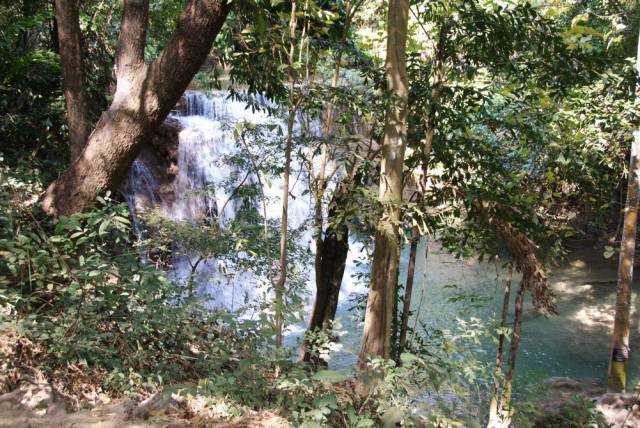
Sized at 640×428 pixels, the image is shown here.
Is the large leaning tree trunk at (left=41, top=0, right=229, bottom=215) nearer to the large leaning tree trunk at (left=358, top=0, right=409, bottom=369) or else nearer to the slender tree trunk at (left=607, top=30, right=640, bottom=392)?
the large leaning tree trunk at (left=358, top=0, right=409, bottom=369)

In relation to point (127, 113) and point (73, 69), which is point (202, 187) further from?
point (127, 113)

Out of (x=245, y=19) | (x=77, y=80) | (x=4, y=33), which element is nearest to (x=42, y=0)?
(x=4, y=33)

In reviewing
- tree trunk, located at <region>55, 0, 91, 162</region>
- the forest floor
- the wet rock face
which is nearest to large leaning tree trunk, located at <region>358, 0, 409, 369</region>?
the forest floor

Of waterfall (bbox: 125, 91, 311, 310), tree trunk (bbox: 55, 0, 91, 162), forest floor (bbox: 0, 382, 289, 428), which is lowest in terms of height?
forest floor (bbox: 0, 382, 289, 428)

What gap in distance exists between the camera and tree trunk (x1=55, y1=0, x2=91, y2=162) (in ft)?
13.4

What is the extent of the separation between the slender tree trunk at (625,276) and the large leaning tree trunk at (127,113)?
5073mm

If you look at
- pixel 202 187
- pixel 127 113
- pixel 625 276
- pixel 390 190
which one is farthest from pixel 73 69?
pixel 625 276

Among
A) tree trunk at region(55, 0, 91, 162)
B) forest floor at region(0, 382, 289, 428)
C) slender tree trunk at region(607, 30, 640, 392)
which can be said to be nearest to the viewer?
forest floor at region(0, 382, 289, 428)

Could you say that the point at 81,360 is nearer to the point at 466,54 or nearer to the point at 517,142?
the point at 466,54

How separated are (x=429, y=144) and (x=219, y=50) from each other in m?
2.09

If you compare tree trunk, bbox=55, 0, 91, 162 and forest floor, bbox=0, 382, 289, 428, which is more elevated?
tree trunk, bbox=55, 0, 91, 162

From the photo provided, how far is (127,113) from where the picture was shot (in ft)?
12.8

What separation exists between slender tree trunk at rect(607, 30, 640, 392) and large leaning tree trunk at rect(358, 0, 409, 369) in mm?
3591

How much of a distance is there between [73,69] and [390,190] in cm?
292
